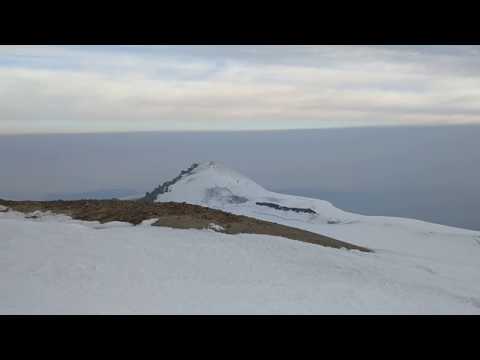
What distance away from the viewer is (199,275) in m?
11.4

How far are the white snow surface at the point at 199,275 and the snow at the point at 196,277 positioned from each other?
23 mm

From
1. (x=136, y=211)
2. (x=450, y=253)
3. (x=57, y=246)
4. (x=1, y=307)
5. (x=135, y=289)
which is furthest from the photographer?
(x=450, y=253)

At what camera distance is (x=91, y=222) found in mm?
15102

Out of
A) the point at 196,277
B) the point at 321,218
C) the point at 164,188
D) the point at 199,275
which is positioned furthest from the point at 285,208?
the point at 196,277

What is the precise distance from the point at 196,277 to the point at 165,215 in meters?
4.34

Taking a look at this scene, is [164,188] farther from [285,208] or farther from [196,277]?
[196,277]

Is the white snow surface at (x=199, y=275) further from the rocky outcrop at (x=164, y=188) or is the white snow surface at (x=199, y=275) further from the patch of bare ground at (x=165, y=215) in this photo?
the rocky outcrop at (x=164, y=188)

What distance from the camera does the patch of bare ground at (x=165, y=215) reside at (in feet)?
48.6

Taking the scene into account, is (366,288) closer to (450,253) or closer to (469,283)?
(469,283)

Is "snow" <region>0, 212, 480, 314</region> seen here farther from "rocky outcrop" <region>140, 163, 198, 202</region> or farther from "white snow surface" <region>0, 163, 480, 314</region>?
"rocky outcrop" <region>140, 163, 198, 202</region>

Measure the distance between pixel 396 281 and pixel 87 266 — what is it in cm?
733

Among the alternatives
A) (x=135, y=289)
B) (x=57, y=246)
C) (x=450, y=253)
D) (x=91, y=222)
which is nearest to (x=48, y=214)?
(x=91, y=222)

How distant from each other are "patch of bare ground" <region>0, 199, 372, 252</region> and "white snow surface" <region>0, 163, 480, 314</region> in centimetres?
49

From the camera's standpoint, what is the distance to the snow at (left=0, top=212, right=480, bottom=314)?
32.2ft
